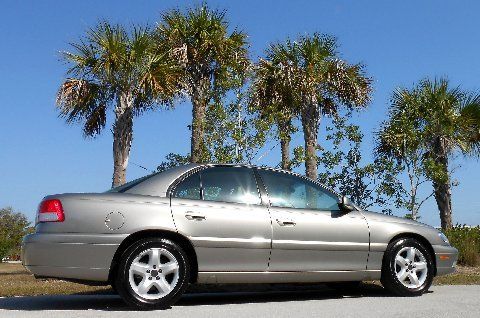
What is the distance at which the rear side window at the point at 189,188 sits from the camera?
6551 millimetres

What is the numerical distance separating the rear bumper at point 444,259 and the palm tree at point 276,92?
403 inches

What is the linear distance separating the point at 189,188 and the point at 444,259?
3.11 metres

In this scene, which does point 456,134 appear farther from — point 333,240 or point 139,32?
point 333,240

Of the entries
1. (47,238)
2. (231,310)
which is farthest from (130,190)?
(231,310)

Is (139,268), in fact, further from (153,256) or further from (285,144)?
(285,144)

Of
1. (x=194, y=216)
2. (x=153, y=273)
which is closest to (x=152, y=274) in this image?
(x=153, y=273)

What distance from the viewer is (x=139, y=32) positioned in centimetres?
1620

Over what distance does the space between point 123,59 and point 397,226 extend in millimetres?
10368

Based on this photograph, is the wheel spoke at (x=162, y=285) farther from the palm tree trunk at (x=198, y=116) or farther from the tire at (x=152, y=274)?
the palm tree trunk at (x=198, y=116)

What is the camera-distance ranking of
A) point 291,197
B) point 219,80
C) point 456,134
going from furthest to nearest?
point 456,134 < point 219,80 < point 291,197

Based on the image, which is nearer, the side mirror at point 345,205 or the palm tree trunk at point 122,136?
the side mirror at point 345,205

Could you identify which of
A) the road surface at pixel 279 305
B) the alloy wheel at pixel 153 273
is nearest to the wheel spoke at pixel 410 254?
the road surface at pixel 279 305

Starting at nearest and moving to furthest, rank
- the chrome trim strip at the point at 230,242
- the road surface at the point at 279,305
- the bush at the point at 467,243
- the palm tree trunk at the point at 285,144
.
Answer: the road surface at the point at 279,305, the chrome trim strip at the point at 230,242, the bush at the point at 467,243, the palm tree trunk at the point at 285,144

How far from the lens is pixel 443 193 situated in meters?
22.2
